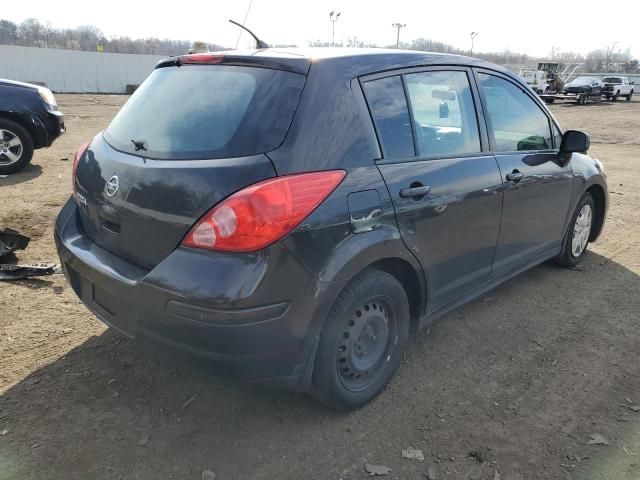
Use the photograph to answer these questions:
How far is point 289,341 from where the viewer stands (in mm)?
2281

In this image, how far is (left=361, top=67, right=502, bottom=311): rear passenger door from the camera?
8.87ft

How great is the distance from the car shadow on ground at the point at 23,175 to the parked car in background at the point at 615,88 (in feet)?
133

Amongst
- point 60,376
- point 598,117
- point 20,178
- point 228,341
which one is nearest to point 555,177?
point 228,341

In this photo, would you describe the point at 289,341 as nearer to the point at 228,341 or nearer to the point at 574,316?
the point at 228,341

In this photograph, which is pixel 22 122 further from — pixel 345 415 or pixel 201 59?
pixel 345 415

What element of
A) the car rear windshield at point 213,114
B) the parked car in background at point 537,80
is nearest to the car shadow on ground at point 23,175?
the car rear windshield at point 213,114

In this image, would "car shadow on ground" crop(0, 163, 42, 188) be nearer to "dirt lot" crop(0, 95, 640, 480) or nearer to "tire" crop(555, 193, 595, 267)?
"dirt lot" crop(0, 95, 640, 480)

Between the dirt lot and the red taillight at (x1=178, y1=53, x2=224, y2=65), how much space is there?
5.18ft

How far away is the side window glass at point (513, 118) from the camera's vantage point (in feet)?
11.5

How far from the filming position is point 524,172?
3.62 meters

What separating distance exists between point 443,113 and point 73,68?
4345 centimetres

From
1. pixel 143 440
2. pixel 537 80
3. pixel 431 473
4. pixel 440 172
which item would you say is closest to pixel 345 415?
pixel 431 473

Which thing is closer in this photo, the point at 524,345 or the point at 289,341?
the point at 289,341

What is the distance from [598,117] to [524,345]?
81.9 ft
